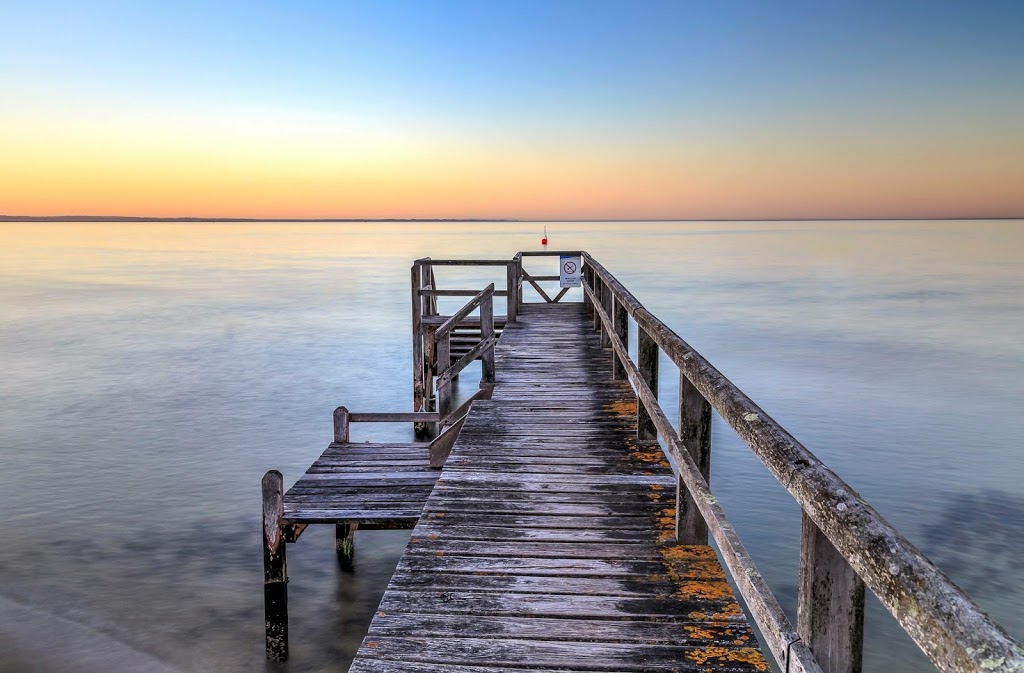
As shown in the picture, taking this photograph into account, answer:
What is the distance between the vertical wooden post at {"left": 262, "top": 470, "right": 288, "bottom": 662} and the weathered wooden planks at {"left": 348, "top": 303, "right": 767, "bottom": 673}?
160 centimetres

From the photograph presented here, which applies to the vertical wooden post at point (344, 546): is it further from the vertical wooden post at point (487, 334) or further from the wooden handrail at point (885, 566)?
the wooden handrail at point (885, 566)

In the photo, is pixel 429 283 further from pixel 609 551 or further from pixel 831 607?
pixel 831 607

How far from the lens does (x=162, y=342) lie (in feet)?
88.9

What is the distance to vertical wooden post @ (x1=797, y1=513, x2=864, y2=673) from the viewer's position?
1765 mm

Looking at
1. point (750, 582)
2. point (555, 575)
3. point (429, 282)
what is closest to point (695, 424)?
point (555, 575)

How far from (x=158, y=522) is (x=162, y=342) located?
61.3ft

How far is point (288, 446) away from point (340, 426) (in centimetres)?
598

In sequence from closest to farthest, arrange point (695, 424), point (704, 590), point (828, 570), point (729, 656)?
point (828, 570), point (729, 656), point (704, 590), point (695, 424)

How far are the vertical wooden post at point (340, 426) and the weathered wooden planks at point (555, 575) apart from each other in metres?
3.09

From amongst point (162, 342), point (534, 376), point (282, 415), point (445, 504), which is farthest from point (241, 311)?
point (445, 504)

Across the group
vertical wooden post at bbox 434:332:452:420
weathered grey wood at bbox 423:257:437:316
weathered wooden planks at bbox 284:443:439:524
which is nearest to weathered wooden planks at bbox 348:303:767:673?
weathered wooden planks at bbox 284:443:439:524

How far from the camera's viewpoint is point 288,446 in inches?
557

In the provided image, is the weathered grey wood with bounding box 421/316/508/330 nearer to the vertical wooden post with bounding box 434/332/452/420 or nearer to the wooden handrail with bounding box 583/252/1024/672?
the vertical wooden post with bounding box 434/332/452/420

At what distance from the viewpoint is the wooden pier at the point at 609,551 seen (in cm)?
160
